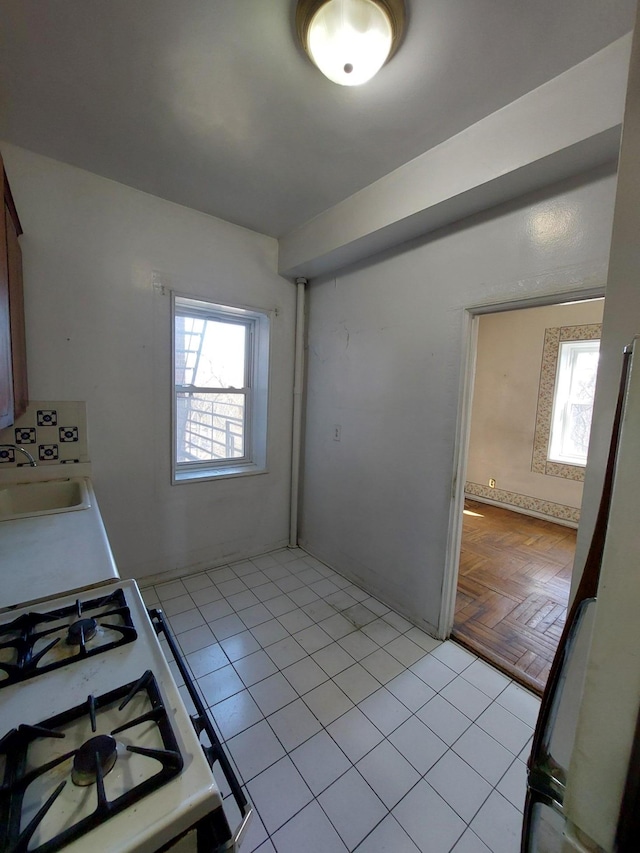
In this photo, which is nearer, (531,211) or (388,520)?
(531,211)

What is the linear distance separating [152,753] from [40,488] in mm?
1720

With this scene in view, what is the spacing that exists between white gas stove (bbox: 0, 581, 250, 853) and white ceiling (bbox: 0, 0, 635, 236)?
74.6 inches

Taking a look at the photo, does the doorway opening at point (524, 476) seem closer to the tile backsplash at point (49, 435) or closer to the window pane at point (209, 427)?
the window pane at point (209, 427)

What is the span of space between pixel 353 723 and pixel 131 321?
2.51 m

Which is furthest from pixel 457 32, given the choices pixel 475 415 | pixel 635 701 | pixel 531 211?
pixel 475 415

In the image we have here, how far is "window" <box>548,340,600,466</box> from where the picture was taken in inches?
149

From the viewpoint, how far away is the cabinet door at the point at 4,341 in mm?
1123

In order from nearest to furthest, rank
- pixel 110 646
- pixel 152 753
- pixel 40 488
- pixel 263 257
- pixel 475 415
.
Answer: pixel 152 753, pixel 110 646, pixel 40 488, pixel 263 257, pixel 475 415

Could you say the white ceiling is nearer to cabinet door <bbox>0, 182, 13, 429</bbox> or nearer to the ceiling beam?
the ceiling beam

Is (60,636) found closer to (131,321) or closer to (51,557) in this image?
(51,557)

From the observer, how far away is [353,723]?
1482mm

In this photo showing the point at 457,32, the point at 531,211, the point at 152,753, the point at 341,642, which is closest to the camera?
the point at 152,753

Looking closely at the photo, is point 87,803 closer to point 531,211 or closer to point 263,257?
point 531,211

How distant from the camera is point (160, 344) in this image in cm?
228
